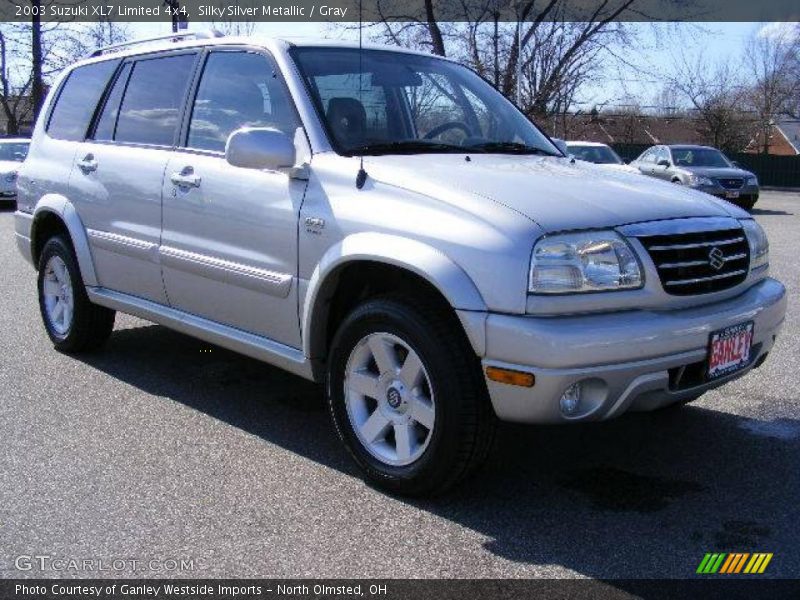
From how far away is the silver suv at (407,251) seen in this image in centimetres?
322

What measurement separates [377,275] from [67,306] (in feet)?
9.90

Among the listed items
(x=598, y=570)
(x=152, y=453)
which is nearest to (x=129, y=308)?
(x=152, y=453)

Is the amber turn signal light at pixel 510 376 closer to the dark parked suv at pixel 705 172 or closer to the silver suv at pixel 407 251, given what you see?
the silver suv at pixel 407 251

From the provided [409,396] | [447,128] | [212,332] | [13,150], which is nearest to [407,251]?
[409,396]

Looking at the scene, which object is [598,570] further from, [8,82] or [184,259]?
[8,82]

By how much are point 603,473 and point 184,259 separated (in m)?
2.31

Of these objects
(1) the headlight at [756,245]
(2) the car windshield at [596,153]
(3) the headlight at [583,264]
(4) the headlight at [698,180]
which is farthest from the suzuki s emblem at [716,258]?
(4) the headlight at [698,180]

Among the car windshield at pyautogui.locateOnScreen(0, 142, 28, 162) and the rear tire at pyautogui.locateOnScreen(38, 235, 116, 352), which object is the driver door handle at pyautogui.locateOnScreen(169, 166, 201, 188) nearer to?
the rear tire at pyautogui.locateOnScreen(38, 235, 116, 352)

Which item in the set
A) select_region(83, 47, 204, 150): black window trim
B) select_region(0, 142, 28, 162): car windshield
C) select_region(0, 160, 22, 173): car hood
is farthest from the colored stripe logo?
select_region(0, 142, 28, 162): car windshield

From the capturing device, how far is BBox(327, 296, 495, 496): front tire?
334cm

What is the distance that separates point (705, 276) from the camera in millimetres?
3518

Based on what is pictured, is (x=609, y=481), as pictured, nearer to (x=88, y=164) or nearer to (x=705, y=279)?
(x=705, y=279)

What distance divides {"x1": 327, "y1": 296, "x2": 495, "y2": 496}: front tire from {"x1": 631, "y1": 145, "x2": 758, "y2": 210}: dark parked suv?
1669 centimetres

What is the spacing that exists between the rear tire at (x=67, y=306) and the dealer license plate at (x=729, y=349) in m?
3.89
